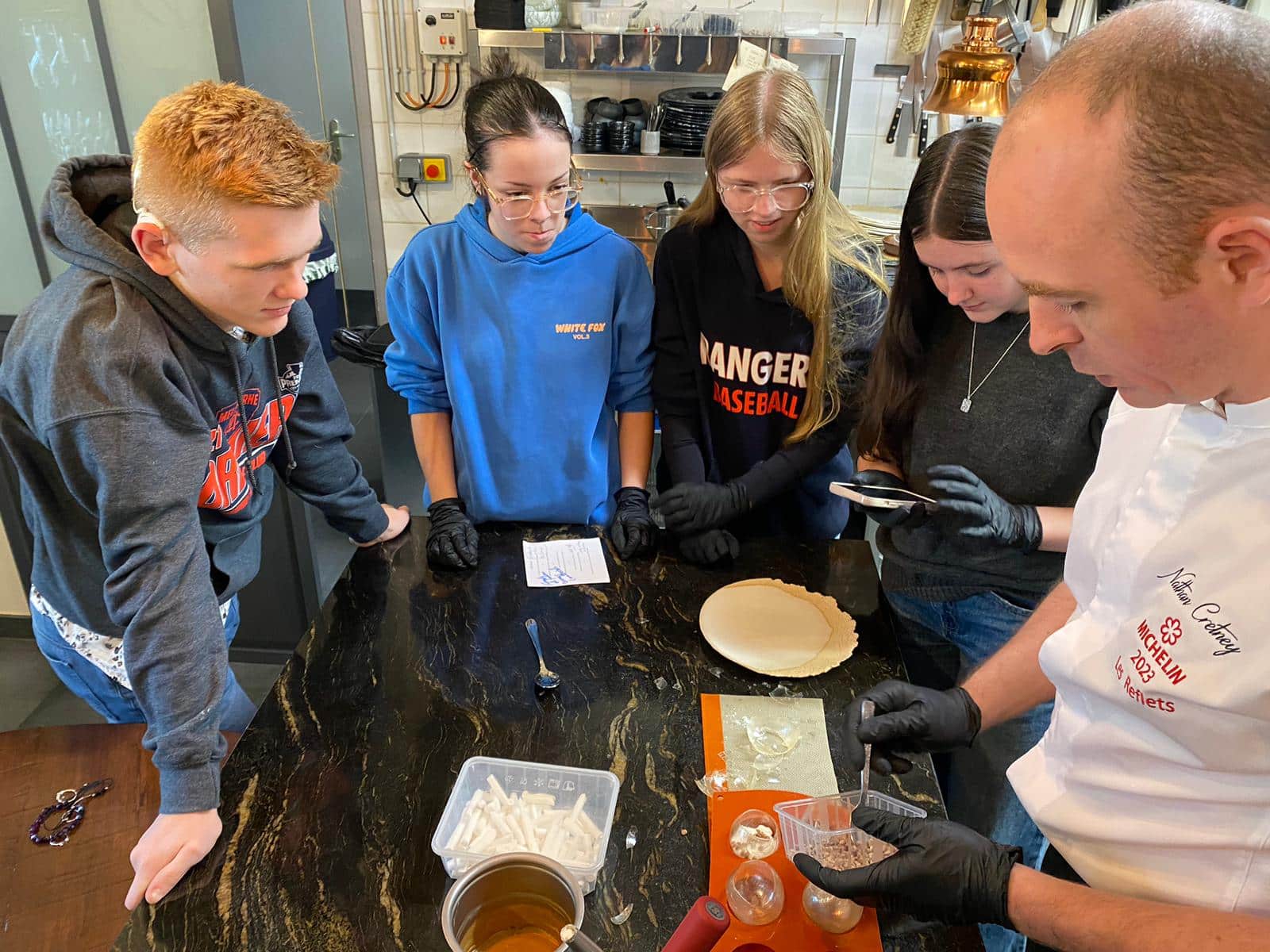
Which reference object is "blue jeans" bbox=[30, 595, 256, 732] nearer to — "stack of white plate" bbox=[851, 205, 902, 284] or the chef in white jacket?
the chef in white jacket

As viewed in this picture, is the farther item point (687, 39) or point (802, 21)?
point (802, 21)

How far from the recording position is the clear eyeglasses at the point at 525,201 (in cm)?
160

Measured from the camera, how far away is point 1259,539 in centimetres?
78

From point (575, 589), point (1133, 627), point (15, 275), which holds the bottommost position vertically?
point (575, 589)

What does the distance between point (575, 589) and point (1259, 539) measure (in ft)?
3.29

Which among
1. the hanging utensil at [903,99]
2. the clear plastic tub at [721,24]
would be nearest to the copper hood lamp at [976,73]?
the hanging utensil at [903,99]

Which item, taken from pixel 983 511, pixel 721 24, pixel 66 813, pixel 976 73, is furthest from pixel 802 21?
pixel 66 813

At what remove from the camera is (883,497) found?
60.4 inches

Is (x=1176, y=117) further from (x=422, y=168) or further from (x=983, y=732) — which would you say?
(x=422, y=168)

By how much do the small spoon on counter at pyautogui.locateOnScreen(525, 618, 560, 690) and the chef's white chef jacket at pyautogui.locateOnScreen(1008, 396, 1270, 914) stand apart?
647mm

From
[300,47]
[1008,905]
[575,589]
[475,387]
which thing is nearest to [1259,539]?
[1008,905]

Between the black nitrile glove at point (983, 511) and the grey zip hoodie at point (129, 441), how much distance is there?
1152 mm

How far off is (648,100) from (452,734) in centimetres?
322

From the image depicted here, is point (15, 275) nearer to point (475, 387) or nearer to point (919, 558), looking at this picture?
point (475, 387)
